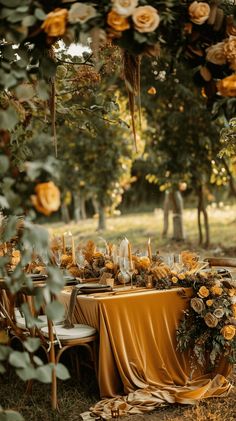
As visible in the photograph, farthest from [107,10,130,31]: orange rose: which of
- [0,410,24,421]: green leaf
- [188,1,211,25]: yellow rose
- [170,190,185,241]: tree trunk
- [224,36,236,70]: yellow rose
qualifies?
[170,190,185,241]: tree trunk

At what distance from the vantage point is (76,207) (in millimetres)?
19844

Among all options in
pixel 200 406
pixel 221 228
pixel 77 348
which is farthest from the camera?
pixel 221 228

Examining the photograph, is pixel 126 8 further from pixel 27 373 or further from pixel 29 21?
pixel 27 373

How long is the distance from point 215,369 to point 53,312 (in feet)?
7.98

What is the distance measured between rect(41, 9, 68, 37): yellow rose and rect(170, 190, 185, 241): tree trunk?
417 inches

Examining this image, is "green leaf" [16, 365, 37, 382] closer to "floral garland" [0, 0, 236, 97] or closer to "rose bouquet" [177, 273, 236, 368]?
"floral garland" [0, 0, 236, 97]

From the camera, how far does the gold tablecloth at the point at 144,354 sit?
386 cm

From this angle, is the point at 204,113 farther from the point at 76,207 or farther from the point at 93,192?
the point at 76,207

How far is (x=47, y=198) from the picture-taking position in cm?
195

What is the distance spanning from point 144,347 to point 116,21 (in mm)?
2410

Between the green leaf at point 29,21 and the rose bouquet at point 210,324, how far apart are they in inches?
95.2

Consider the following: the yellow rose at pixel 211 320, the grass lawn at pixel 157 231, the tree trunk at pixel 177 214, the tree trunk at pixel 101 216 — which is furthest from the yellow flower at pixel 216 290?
the tree trunk at pixel 101 216

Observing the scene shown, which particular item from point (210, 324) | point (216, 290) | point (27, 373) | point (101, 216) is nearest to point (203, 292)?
point (216, 290)

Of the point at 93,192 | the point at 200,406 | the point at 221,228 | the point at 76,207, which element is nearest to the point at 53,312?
the point at 200,406
